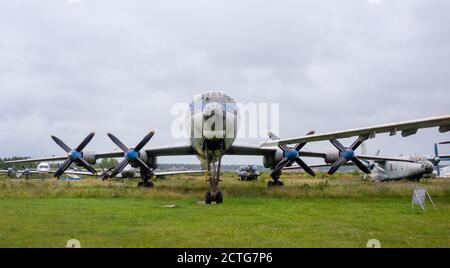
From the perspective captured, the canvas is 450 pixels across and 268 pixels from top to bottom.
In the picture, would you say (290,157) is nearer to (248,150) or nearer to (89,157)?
(248,150)

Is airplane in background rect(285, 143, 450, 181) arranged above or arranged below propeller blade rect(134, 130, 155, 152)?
below

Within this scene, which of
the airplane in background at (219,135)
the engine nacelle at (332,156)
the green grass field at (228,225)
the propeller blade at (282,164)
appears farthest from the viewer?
the engine nacelle at (332,156)

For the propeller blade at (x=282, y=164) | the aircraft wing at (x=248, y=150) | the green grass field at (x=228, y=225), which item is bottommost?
the green grass field at (x=228, y=225)

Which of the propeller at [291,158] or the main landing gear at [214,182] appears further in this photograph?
the propeller at [291,158]

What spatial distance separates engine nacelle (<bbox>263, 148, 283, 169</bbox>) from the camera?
25906 millimetres

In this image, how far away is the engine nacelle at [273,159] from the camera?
25.9 m

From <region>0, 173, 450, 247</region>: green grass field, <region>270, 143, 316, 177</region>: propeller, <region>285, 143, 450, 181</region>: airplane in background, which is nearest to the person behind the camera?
<region>0, 173, 450, 247</region>: green grass field

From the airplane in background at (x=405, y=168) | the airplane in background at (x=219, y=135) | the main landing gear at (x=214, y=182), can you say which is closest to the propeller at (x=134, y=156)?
the airplane in background at (x=219, y=135)

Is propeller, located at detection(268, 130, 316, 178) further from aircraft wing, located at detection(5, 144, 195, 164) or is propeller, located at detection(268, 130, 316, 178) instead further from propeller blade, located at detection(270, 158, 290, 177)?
aircraft wing, located at detection(5, 144, 195, 164)

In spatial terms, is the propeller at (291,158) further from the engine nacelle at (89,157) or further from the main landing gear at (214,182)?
the engine nacelle at (89,157)

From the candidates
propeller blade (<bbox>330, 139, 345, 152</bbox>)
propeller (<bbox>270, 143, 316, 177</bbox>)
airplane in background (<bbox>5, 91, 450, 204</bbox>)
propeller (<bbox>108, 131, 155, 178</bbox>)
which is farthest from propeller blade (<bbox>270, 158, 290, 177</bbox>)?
propeller (<bbox>108, 131, 155, 178</bbox>)
